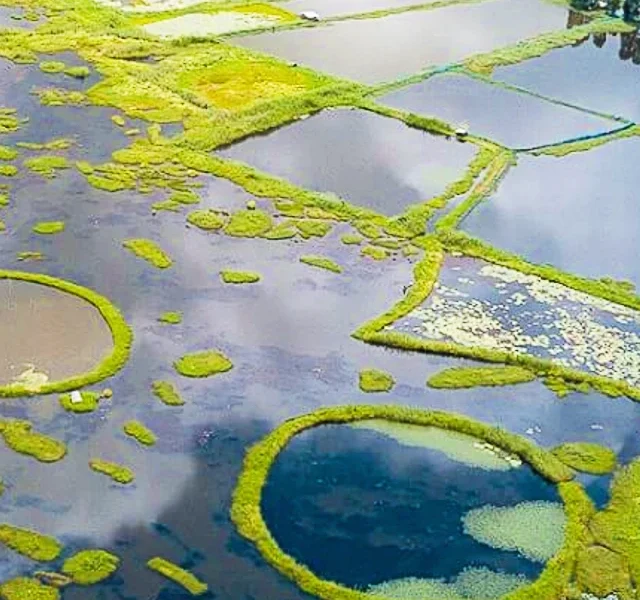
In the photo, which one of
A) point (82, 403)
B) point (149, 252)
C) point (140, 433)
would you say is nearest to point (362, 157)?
point (149, 252)

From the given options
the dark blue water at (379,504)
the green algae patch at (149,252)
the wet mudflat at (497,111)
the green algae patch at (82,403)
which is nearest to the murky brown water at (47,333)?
the green algae patch at (82,403)

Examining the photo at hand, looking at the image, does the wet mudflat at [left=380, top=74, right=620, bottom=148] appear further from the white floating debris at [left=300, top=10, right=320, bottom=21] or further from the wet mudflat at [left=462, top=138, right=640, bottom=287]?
the white floating debris at [left=300, top=10, right=320, bottom=21]

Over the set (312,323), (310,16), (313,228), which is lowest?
(312,323)

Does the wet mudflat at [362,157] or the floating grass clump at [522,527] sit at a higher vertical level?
the wet mudflat at [362,157]

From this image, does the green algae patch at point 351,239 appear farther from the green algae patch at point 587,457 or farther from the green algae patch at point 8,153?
the green algae patch at point 8,153

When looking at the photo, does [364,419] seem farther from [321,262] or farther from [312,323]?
[321,262]

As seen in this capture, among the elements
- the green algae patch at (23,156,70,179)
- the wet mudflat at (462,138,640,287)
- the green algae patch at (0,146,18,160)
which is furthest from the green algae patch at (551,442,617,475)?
the green algae patch at (0,146,18,160)
